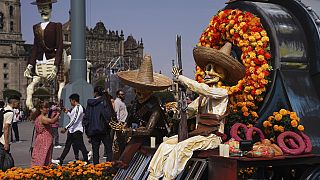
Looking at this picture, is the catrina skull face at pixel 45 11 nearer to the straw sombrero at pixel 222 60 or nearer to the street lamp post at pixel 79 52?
the street lamp post at pixel 79 52

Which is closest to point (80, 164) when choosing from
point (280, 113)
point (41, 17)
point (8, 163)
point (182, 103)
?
point (8, 163)

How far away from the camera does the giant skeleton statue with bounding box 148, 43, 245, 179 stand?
5676mm

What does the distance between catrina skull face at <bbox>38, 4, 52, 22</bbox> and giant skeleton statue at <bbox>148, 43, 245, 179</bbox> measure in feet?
19.9

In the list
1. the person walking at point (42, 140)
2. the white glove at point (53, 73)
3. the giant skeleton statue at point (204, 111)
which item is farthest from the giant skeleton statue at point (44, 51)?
the giant skeleton statue at point (204, 111)

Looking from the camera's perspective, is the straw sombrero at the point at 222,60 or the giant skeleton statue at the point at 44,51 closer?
the straw sombrero at the point at 222,60

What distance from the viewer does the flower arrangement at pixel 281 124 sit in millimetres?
6082

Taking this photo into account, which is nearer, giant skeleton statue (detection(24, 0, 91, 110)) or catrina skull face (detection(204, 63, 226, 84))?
catrina skull face (detection(204, 63, 226, 84))

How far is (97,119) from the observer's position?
10039 mm

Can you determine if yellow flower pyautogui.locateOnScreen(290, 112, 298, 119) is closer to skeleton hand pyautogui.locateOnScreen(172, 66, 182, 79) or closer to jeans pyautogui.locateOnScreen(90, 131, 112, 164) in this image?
skeleton hand pyautogui.locateOnScreen(172, 66, 182, 79)

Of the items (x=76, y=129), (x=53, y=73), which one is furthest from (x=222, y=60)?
(x=53, y=73)

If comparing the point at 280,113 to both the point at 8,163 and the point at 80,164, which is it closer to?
the point at 80,164

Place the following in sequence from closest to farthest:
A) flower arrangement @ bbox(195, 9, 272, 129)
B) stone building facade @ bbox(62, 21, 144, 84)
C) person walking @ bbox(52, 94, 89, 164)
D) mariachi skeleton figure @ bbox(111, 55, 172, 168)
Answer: flower arrangement @ bbox(195, 9, 272, 129) → mariachi skeleton figure @ bbox(111, 55, 172, 168) → person walking @ bbox(52, 94, 89, 164) → stone building facade @ bbox(62, 21, 144, 84)

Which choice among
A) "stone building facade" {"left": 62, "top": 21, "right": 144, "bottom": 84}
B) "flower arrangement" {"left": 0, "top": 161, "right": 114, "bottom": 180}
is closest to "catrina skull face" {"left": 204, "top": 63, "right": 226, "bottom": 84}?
"flower arrangement" {"left": 0, "top": 161, "right": 114, "bottom": 180}

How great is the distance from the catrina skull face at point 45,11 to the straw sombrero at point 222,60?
6121 mm
